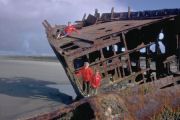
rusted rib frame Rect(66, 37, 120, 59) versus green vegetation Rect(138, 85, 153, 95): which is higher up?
rusted rib frame Rect(66, 37, 120, 59)

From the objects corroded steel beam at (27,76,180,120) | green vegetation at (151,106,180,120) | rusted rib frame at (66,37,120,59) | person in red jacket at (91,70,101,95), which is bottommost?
person in red jacket at (91,70,101,95)

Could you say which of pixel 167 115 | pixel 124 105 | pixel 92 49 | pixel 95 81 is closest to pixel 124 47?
pixel 92 49

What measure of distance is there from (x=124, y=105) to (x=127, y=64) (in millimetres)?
5534

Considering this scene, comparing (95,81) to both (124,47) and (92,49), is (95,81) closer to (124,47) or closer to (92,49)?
Result: (92,49)

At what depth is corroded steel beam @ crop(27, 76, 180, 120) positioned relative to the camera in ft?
6.11

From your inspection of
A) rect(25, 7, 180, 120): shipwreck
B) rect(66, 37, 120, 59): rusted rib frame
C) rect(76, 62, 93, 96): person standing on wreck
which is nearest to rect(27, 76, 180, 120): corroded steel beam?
rect(25, 7, 180, 120): shipwreck

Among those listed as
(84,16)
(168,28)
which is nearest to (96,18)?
(84,16)

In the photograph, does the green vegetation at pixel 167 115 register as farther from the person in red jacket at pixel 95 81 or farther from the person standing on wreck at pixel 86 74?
the person standing on wreck at pixel 86 74

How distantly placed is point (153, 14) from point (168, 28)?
113cm

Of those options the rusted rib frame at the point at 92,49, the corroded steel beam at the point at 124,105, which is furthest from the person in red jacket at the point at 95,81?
the corroded steel beam at the point at 124,105

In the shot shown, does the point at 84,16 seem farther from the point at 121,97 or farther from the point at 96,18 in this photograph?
the point at 121,97

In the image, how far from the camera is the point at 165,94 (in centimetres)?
239

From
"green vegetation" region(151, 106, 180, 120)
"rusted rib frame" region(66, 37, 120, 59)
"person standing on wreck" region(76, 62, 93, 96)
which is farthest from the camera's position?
"person standing on wreck" region(76, 62, 93, 96)

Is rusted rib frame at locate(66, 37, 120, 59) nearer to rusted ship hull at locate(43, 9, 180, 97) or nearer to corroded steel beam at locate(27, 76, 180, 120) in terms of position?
rusted ship hull at locate(43, 9, 180, 97)
